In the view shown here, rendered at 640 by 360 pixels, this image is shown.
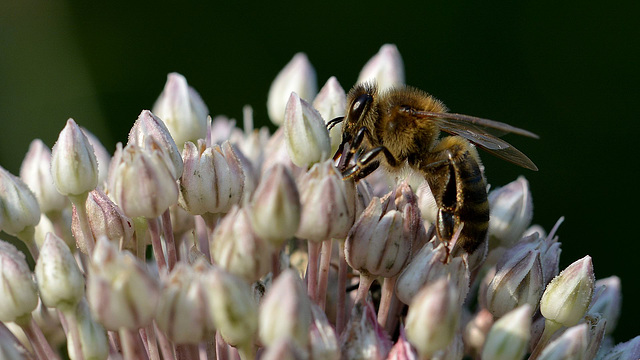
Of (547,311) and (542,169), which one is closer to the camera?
(547,311)

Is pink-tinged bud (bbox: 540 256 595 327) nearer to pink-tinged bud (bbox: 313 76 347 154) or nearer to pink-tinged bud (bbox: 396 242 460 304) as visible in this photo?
pink-tinged bud (bbox: 396 242 460 304)

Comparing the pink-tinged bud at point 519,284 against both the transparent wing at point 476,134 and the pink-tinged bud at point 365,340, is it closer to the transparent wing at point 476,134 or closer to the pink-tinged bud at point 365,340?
the transparent wing at point 476,134

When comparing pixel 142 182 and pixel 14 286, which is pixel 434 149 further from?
pixel 14 286

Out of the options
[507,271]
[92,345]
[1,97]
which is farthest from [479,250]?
[1,97]

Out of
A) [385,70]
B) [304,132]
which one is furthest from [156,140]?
[385,70]

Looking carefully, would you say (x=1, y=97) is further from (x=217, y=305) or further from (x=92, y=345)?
(x=217, y=305)

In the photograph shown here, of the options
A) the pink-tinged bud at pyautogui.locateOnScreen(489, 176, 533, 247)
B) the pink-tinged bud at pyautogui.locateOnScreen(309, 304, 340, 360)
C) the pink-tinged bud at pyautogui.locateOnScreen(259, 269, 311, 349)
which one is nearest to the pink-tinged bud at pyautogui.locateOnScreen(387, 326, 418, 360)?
the pink-tinged bud at pyautogui.locateOnScreen(309, 304, 340, 360)
